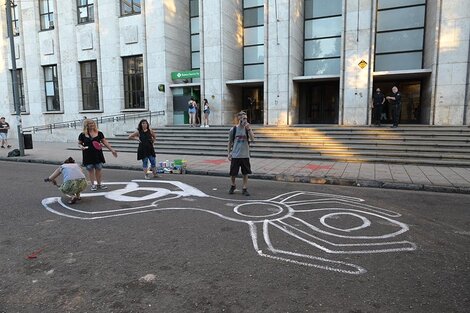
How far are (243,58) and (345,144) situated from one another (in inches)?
449

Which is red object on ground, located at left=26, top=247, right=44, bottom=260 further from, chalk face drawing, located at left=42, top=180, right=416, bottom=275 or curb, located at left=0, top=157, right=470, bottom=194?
curb, located at left=0, top=157, right=470, bottom=194

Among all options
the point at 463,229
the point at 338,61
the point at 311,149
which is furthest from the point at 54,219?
the point at 338,61

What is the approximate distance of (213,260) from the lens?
3932 mm

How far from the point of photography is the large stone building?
16750 mm

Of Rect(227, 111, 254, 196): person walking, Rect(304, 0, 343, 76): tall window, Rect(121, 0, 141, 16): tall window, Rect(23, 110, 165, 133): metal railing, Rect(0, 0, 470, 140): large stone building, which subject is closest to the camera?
Rect(227, 111, 254, 196): person walking

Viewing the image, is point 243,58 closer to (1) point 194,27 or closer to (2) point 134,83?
(1) point 194,27

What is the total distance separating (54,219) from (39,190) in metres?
2.82

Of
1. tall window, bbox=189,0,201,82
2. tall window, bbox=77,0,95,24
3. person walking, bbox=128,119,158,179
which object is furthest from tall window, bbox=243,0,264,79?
person walking, bbox=128,119,158,179

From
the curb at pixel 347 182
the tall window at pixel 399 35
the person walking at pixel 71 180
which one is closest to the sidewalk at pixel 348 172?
the curb at pixel 347 182

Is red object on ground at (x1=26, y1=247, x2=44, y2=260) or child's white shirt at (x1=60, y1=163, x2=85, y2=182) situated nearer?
red object on ground at (x1=26, y1=247, x2=44, y2=260)

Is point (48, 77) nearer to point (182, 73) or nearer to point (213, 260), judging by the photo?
point (182, 73)

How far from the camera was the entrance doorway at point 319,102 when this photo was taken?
2130cm

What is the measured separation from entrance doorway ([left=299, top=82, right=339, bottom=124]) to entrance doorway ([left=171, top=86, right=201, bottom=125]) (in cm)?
673

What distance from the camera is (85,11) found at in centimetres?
2328
